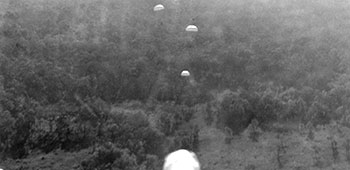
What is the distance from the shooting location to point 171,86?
16.5 meters

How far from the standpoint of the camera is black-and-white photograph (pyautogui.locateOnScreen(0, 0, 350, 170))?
13352 millimetres

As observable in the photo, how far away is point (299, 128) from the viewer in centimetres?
1389

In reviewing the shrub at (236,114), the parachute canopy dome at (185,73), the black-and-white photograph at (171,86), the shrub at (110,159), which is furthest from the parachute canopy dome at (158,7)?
the shrub at (110,159)

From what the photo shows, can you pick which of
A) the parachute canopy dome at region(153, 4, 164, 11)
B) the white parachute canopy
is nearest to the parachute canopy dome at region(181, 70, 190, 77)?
the parachute canopy dome at region(153, 4, 164, 11)

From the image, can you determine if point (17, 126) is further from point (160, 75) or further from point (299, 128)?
point (299, 128)

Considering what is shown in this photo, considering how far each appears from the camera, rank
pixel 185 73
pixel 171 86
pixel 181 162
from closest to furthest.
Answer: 1. pixel 181 162
2. pixel 171 86
3. pixel 185 73

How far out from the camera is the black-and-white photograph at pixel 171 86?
1335 centimetres

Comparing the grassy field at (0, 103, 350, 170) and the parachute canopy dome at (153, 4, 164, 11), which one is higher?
the parachute canopy dome at (153, 4, 164, 11)

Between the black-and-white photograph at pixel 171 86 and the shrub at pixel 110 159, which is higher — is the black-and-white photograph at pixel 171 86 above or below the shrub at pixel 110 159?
above

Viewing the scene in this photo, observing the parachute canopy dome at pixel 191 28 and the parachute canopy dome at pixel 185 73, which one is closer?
the parachute canopy dome at pixel 185 73

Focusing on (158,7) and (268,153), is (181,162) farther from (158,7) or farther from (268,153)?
(158,7)

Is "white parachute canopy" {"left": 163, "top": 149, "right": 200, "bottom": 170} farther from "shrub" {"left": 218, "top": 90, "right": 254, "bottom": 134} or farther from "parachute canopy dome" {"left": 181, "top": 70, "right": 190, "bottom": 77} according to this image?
"parachute canopy dome" {"left": 181, "top": 70, "right": 190, "bottom": 77}

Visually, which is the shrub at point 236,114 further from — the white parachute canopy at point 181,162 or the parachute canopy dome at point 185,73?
the white parachute canopy at point 181,162

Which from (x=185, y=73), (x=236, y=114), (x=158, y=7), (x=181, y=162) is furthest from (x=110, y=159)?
(x=158, y=7)
